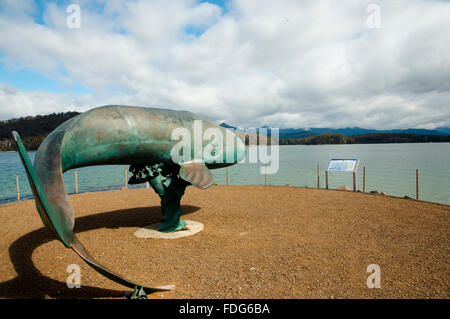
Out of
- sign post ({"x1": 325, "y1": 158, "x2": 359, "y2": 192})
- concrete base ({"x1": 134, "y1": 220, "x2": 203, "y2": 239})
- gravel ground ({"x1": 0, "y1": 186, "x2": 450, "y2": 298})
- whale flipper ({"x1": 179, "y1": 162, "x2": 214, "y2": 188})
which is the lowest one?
gravel ground ({"x1": 0, "y1": 186, "x2": 450, "y2": 298})

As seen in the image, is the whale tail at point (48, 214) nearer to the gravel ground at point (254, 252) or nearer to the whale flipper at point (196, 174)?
the gravel ground at point (254, 252)

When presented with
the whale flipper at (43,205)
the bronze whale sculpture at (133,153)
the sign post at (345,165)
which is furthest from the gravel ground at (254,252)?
the sign post at (345,165)

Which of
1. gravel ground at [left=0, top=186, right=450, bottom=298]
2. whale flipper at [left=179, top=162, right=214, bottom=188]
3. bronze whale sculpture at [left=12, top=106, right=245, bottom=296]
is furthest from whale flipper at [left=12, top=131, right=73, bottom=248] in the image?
whale flipper at [left=179, top=162, right=214, bottom=188]

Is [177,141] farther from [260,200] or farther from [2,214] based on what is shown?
[2,214]

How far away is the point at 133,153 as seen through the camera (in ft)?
19.4

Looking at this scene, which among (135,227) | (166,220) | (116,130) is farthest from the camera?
(135,227)

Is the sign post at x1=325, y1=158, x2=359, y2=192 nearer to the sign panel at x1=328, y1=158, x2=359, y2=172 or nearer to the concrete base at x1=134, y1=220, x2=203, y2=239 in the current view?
the sign panel at x1=328, y1=158, x2=359, y2=172

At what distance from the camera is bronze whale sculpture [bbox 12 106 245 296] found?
11.5 feet

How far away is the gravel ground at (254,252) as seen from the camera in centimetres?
471

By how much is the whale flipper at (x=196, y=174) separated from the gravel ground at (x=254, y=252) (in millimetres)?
1742

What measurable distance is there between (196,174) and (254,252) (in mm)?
2399

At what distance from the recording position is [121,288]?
4.77m
